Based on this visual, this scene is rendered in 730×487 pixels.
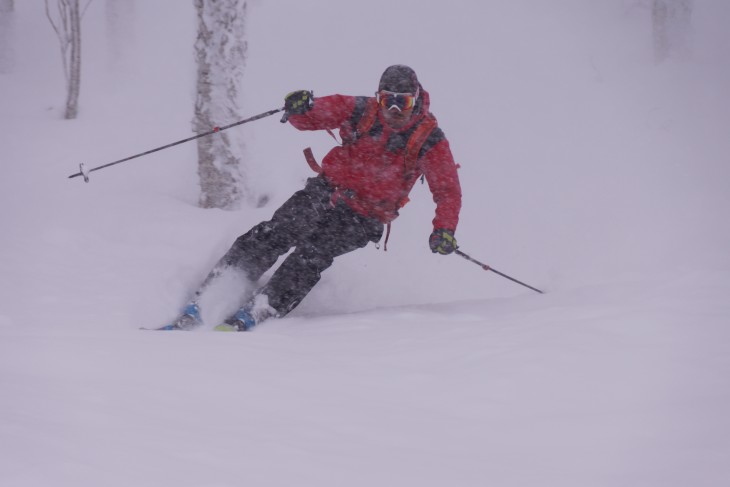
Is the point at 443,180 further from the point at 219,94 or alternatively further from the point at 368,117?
the point at 219,94

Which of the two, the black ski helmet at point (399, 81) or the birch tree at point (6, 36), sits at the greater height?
the birch tree at point (6, 36)

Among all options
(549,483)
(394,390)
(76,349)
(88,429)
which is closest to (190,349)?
(76,349)

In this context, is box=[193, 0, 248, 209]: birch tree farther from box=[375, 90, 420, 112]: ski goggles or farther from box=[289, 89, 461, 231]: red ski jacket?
box=[375, 90, 420, 112]: ski goggles

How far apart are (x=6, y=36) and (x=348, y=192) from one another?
12.5 metres

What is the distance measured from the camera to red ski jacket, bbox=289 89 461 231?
4.45 m

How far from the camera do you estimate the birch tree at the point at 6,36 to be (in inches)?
525

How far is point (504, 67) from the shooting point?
1366 cm

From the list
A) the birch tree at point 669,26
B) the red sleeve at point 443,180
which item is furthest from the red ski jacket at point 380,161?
the birch tree at point 669,26

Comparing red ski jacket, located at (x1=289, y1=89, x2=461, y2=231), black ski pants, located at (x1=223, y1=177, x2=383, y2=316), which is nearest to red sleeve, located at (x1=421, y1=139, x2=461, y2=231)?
red ski jacket, located at (x1=289, y1=89, x2=461, y2=231)

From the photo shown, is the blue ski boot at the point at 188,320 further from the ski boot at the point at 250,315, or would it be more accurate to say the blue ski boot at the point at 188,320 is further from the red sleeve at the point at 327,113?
the red sleeve at the point at 327,113

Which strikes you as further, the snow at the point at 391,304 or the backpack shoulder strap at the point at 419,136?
the backpack shoulder strap at the point at 419,136

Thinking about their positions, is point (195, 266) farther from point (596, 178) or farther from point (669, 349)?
point (596, 178)

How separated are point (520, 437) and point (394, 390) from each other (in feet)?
2.13

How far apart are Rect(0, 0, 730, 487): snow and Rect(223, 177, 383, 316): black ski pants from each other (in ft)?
Answer: 0.80
